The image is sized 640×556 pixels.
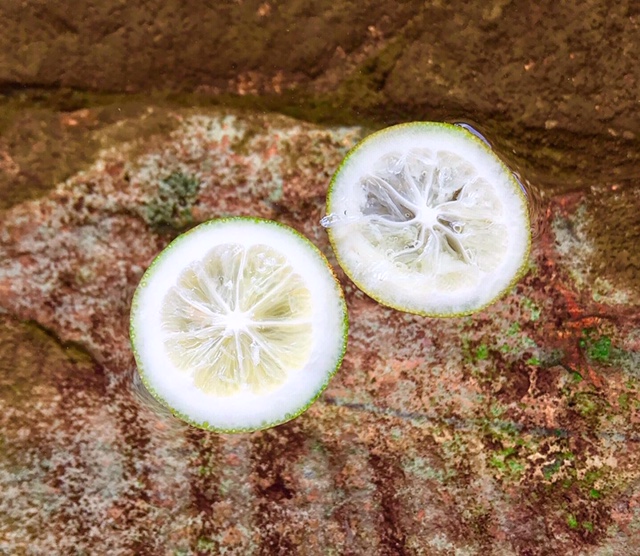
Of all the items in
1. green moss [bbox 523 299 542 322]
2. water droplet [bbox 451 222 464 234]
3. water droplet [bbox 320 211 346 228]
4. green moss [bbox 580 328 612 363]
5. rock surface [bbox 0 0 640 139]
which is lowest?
green moss [bbox 580 328 612 363]

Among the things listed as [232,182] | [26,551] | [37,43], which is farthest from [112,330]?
[37,43]

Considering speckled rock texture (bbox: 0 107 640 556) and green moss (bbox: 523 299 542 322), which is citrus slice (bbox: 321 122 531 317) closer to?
speckled rock texture (bbox: 0 107 640 556)

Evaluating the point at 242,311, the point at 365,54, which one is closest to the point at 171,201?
the point at 242,311

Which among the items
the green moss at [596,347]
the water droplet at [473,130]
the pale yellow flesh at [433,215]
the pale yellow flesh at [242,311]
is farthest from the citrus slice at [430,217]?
the green moss at [596,347]

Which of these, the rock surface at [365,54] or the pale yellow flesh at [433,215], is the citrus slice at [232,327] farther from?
the rock surface at [365,54]

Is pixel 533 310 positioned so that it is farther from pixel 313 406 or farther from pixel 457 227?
pixel 313 406

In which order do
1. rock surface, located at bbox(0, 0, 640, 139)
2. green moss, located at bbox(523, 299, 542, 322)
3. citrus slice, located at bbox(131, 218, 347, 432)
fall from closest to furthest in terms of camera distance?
citrus slice, located at bbox(131, 218, 347, 432) < rock surface, located at bbox(0, 0, 640, 139) < green moss, located at bbox(523, 299, 542, 322)

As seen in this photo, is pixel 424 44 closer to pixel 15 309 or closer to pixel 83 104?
pixel 83 104

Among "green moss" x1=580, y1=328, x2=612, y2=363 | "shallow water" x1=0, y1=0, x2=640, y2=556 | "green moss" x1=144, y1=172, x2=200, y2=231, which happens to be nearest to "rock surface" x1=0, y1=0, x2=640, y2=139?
"shallow water" x1=0, y1=0, x2=640, y2=556
